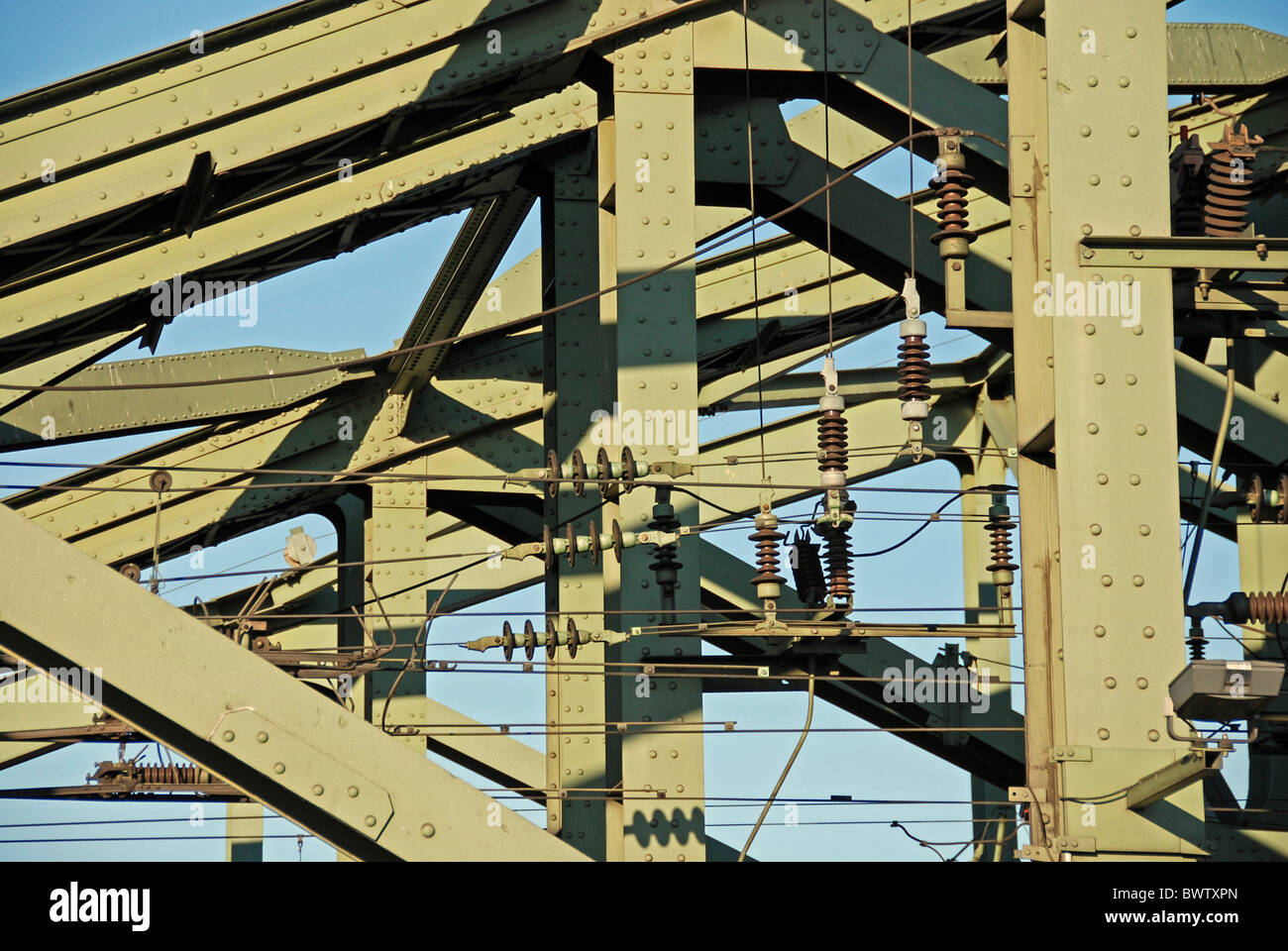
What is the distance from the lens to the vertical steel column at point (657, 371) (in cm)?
1045

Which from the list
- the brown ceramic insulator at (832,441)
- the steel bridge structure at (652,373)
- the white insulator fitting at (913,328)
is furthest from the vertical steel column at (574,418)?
the white insulator fitting at (913,328)

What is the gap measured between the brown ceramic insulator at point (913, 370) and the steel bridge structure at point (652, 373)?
0.09ft

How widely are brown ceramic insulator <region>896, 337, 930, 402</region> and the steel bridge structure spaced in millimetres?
26

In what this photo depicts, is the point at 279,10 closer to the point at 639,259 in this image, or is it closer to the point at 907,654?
the point at 639,259

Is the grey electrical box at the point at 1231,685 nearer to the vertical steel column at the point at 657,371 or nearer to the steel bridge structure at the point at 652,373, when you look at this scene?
the steel bridge structure at the point at 652,373

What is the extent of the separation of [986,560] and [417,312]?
668 cm

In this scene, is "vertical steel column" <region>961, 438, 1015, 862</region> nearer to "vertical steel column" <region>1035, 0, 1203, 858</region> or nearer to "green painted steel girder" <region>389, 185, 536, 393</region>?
"green painted steel girder" <region>389, 185, 536, 393</region>

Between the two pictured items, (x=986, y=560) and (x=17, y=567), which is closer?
(x=17, y=567)

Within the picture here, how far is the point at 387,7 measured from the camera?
36.9 feet

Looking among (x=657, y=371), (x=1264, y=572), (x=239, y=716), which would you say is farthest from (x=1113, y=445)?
(x=1264, y=572)

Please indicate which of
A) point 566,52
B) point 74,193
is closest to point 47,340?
point 74,193

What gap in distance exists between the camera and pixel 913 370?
30.2ft

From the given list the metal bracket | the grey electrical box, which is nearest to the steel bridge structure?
the metal bracket

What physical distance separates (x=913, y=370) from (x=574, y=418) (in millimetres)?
4521
